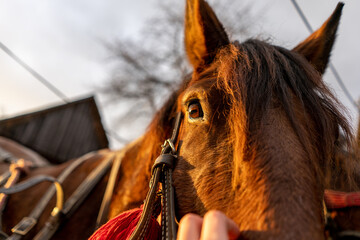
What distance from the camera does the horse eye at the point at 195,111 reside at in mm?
1359

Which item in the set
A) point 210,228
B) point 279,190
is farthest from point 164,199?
point 279,190

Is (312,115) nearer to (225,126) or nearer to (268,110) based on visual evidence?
(268,110)

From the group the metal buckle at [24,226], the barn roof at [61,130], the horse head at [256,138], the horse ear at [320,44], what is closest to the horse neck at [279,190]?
the horse head at [256,138]

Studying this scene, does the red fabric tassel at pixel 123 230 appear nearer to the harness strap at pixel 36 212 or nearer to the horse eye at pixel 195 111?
the horse eye at pixel 195 111

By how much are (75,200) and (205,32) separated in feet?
5.60

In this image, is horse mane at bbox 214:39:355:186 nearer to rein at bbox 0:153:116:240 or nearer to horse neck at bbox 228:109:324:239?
horse neck at bbox 228:109:324:239

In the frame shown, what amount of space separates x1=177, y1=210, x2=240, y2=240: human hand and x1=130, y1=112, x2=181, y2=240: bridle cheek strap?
0.18 metres

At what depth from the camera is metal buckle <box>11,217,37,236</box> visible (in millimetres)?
1920

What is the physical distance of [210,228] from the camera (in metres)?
0.80

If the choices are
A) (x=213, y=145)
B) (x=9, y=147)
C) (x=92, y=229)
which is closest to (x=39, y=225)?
(x=92, y=229)

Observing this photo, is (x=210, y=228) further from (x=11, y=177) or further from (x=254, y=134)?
(x=11, y=177)

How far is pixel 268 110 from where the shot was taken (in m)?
1.16

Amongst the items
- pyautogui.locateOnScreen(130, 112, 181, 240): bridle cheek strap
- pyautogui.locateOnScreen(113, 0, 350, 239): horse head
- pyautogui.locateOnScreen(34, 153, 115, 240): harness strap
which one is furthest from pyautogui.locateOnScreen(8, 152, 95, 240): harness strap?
pyautogui.locateOnScreen(113, 0, 350, 239): horse head

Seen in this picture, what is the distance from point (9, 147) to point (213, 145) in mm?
3916
